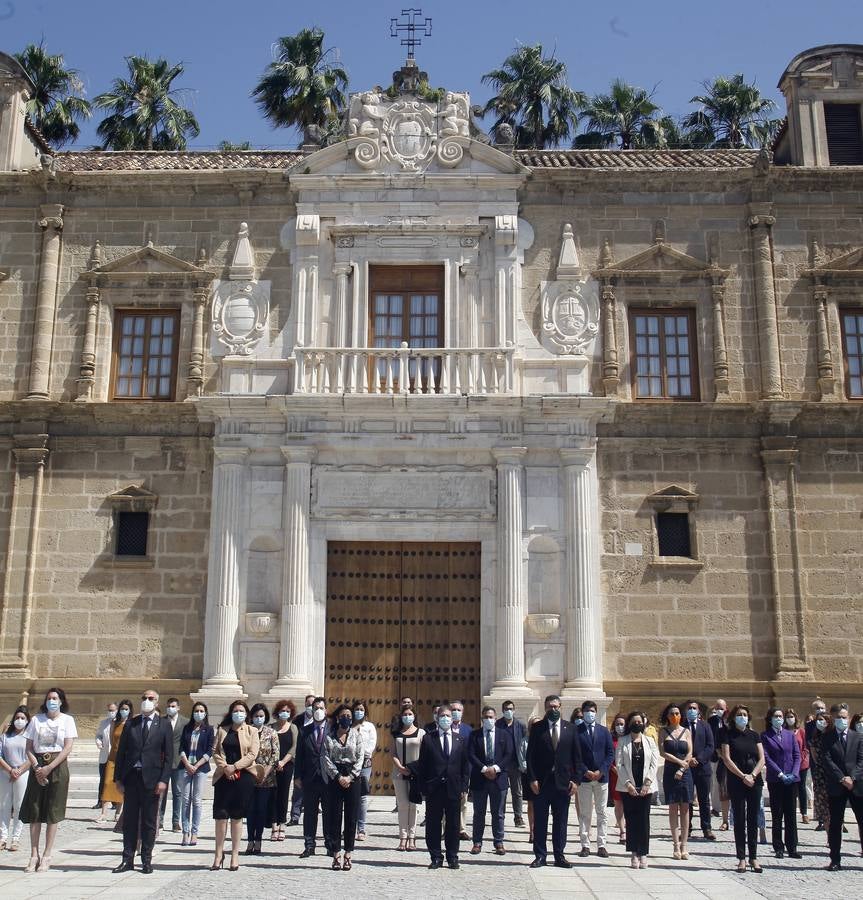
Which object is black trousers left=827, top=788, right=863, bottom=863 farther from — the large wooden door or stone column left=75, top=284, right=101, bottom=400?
stone column left=75, top=284, right=101, bottom=400

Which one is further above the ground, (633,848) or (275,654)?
(275,654)

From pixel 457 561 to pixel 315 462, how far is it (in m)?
2.72

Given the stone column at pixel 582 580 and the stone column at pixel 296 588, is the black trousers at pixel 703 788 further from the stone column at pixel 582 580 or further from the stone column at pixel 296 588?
the stone column at pixel 296 588

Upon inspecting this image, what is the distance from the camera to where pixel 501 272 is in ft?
59.6

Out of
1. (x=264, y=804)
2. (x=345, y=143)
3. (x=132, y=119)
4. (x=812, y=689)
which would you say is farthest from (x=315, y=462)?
(x=132, y=119)

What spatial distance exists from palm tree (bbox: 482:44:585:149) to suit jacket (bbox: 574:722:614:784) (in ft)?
78.4

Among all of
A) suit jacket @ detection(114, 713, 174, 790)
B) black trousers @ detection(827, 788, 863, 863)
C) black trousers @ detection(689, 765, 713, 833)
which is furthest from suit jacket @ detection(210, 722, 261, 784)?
black trousers @ detection(827, 788, 863, 863)

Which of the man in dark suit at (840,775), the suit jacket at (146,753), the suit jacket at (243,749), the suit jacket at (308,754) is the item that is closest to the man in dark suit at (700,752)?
the man in dark suit at (840,775)

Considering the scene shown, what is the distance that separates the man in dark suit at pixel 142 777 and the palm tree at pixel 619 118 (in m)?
25.5

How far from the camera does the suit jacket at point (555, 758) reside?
11.2 meters

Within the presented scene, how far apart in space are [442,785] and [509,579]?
6.05 meters

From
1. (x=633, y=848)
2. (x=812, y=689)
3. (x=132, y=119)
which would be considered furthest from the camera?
A: (x=132, y=119)

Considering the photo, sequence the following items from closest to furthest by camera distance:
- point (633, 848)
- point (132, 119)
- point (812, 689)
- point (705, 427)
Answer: point (633, 848)
point (812, 689)
point (705, 427)
point (132, 119)

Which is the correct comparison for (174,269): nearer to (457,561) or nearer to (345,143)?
(345,143)
